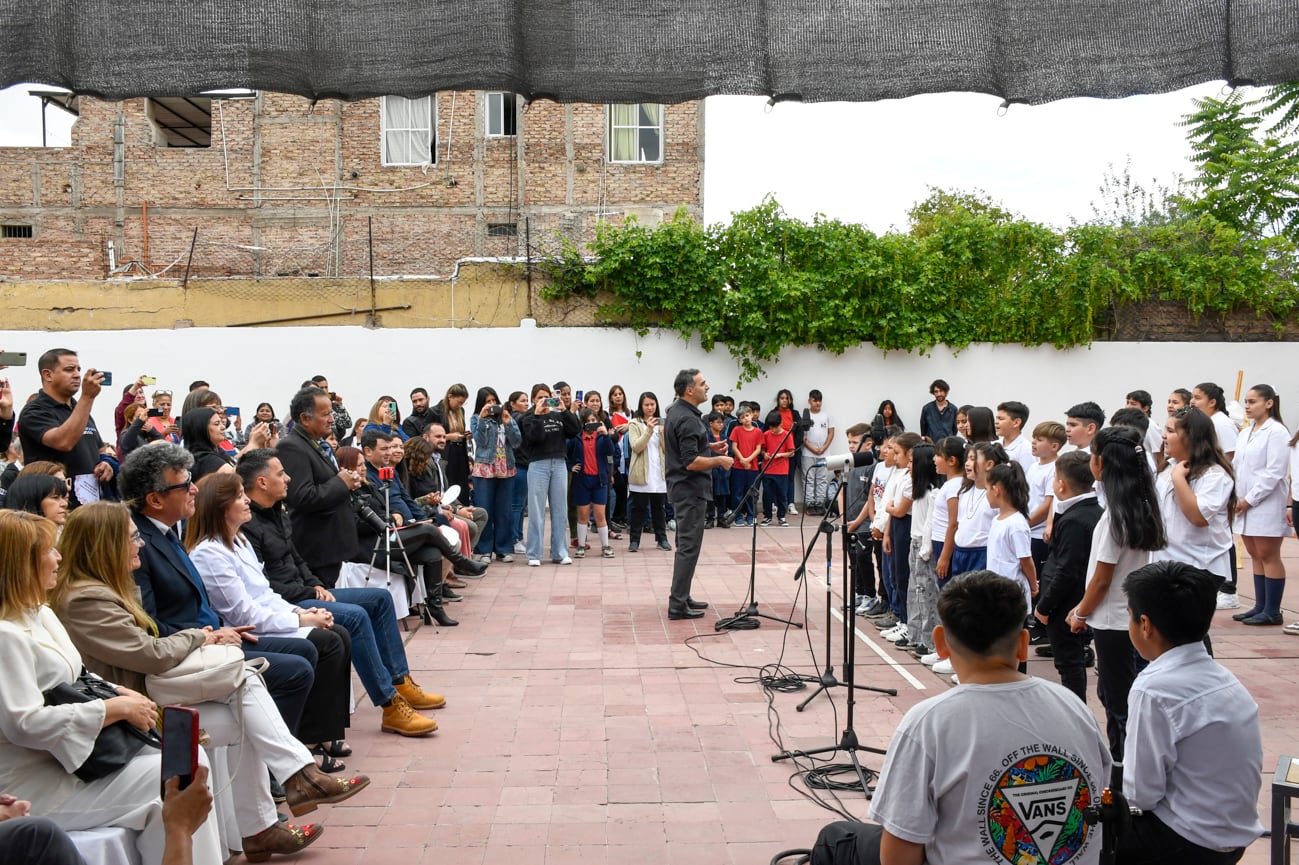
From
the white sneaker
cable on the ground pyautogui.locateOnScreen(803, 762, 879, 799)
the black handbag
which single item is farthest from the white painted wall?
the black handbag

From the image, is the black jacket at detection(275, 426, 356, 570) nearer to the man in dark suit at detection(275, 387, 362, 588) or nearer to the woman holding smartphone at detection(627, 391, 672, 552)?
the man in dark suit at detection(275, 387, 362, 588)

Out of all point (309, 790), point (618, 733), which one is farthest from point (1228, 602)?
point (309, 790)

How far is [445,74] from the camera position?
277 cm

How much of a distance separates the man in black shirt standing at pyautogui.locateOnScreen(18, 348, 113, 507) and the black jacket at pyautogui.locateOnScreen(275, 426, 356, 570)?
1147mm

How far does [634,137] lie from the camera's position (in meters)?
23.0

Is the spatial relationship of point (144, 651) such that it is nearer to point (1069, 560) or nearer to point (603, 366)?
point (1069, 560)

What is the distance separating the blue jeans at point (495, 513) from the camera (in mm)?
11727

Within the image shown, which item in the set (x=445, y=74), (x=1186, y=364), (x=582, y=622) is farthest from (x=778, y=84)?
(x=1186, y=364)

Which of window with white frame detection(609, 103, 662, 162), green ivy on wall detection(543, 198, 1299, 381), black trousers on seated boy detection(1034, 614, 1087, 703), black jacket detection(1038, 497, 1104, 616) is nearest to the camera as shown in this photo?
black jacket detection(1038, 497, 1104, 616)

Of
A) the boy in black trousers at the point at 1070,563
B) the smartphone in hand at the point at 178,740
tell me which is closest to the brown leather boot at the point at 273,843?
the smartphone in hand at the point at 178,740

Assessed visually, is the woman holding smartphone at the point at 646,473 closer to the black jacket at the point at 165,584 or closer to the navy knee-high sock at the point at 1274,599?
the navy knee-high sock at the point at 1274,599

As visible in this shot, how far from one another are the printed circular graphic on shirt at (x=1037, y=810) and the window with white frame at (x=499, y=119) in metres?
22.3

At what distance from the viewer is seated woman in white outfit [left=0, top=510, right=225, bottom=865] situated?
10.8 feet

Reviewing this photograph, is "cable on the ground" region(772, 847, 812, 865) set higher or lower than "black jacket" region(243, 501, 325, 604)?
lower
